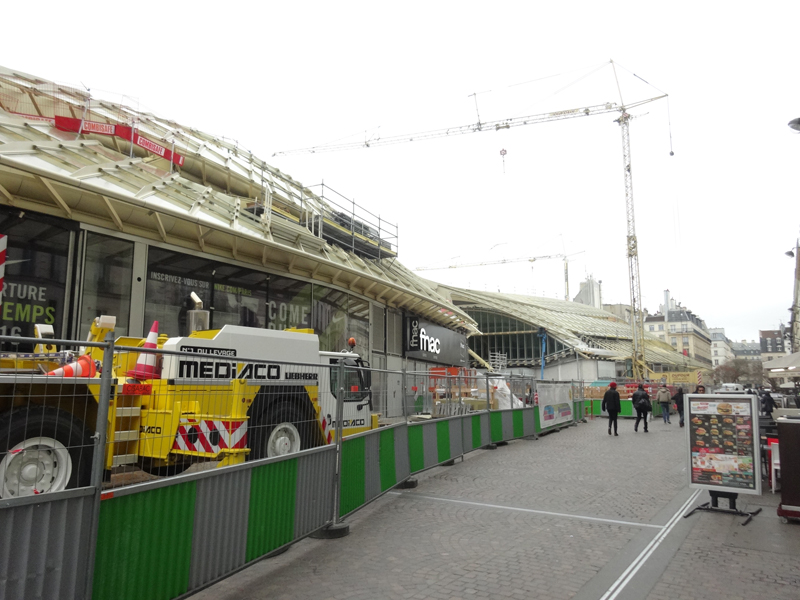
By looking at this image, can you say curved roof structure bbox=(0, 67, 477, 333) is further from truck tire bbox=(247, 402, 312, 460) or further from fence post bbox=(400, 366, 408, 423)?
Answer: truck tire bbox=(247, 402, 312, 460)

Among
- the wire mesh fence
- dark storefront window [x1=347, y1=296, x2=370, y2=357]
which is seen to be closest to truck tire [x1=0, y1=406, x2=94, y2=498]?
the wire mesh fence

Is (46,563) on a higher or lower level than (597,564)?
higher

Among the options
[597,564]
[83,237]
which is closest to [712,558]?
[597,564]

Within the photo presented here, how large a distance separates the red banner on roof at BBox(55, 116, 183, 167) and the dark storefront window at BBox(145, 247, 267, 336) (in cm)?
526

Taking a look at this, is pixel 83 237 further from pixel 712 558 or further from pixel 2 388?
pixel 712 558

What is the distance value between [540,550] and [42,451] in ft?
16.5

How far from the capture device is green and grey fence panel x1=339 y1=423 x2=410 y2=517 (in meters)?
7.09

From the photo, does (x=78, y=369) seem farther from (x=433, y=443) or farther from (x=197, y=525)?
(x=433, y=443)

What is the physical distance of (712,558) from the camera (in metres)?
5.86

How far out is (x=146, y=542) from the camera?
156 inches

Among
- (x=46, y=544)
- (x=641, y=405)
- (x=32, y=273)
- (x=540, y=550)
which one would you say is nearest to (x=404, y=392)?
(x=540, y=550)

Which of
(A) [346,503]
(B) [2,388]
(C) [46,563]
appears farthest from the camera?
(A) [346,503]

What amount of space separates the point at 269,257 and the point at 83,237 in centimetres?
538

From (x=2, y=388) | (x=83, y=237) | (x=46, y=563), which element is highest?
(x=83, y=237)
